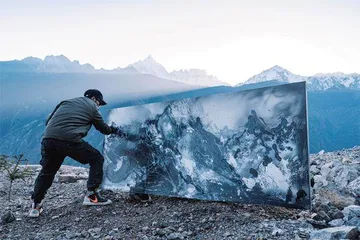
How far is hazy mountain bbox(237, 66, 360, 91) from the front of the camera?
140 m

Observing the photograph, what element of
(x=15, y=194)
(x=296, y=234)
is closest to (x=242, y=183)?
(x=296, y=234)

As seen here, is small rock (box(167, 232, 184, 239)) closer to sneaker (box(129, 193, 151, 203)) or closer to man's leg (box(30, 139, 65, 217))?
sneaker (box(129, 193, 151, 203))

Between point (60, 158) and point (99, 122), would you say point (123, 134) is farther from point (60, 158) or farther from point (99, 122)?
point (60, 158)

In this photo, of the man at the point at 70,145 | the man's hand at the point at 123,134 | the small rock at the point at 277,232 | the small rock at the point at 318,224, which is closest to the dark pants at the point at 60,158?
the man at the point at 70,145

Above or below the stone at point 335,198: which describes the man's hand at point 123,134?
above

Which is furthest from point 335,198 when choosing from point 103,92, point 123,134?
point 103,92

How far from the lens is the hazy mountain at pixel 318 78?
139875 mm

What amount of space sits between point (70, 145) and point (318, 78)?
165416mm

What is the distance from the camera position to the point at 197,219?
309 cm

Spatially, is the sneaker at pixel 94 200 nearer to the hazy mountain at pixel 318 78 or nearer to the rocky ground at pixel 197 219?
the rocky ground at pixel 197 219

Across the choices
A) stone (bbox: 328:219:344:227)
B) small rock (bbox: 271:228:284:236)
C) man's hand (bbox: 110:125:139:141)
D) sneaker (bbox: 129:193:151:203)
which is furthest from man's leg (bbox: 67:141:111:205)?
stone (bbox: 328:219:344:227)

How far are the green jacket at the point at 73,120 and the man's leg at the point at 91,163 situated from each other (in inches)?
5.4

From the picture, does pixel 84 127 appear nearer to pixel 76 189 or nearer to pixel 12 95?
pixel 76 189

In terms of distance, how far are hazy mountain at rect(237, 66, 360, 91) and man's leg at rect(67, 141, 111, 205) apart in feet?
457
